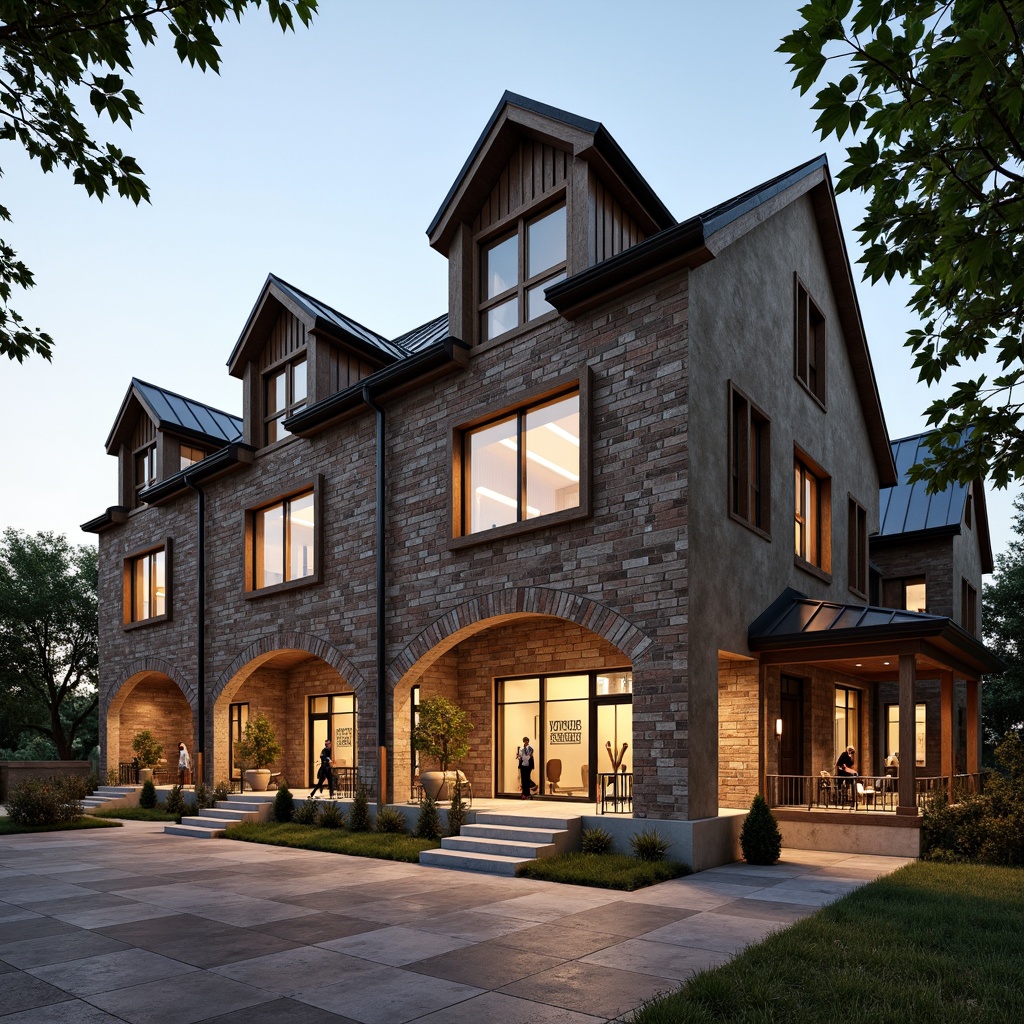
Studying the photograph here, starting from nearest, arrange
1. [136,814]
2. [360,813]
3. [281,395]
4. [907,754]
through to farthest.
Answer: [907,754] < [360,813] < [281,395] < [136,814]

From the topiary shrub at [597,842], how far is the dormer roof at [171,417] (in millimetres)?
18646

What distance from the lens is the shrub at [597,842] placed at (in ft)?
43.8

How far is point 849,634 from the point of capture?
1459 centimetres

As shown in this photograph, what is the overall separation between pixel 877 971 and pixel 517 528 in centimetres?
933

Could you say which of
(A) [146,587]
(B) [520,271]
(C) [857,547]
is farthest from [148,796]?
(C) [857,547]

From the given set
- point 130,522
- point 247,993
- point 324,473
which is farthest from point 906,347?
point 130,522

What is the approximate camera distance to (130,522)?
2809 cm

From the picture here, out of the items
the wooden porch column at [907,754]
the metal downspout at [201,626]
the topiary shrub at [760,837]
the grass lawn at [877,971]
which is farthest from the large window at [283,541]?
the grass lawn at [877,971]

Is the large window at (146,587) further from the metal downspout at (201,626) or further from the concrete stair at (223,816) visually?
the concrete stair at (223,816)

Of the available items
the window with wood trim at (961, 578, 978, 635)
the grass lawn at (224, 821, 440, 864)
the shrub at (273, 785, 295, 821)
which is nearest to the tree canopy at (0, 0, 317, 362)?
the grass lawn at (224, 821, 440, 864)

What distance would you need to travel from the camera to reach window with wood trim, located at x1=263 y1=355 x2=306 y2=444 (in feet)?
70.6

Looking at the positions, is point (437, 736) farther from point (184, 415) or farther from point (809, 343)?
point (184, 415)

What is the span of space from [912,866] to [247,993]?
9812 mm

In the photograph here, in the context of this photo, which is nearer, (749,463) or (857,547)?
(749,463)
